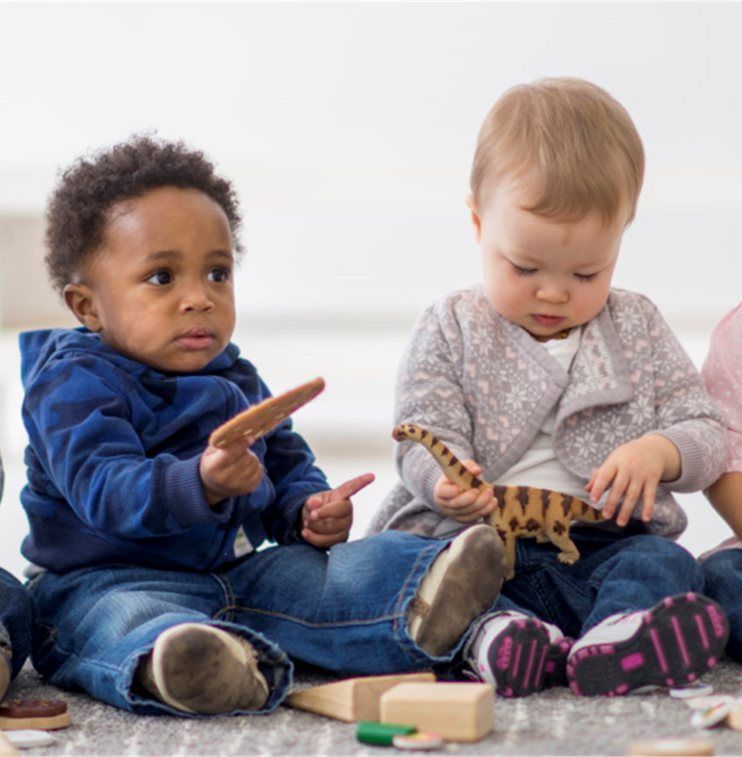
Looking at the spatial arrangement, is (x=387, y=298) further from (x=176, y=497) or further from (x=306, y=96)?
(x=176, y=497)

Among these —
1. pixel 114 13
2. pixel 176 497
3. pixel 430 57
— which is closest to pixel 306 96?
pixel 430 57

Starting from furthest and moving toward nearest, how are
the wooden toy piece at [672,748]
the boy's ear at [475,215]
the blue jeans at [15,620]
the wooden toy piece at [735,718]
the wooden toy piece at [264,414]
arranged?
the boy's ear at [475,215] < the blue jeans at [15,620] < the wooden toy piece at [264,414] < the wooden toy piece at [735,718] < the wooden toy piece at [672,748]

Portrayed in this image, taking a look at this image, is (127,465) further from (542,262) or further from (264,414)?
(542,262)

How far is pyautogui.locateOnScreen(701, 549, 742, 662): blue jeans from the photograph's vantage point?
121 centimetres

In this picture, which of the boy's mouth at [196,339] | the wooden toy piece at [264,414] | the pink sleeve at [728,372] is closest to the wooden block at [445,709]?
the wooden toy piece at [264,414]

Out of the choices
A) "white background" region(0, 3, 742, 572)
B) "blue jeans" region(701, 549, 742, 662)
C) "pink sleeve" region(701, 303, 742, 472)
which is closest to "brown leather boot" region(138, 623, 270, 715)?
"blue jeans" region(701, 549, 742, 662)

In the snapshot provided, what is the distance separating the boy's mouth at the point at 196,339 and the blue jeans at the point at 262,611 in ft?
0.67

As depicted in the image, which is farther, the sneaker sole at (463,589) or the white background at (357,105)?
the white background at (357,105)

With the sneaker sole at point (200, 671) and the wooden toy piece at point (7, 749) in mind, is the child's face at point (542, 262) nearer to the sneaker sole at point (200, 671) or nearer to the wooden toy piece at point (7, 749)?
the sneaker sole at point (200, 671)

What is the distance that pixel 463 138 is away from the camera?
278 centimetres

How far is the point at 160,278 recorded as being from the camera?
4.08 feet

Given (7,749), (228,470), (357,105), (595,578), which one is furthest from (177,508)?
(357,105)

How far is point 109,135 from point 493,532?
6.39ft

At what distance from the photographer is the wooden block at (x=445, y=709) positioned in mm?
888
